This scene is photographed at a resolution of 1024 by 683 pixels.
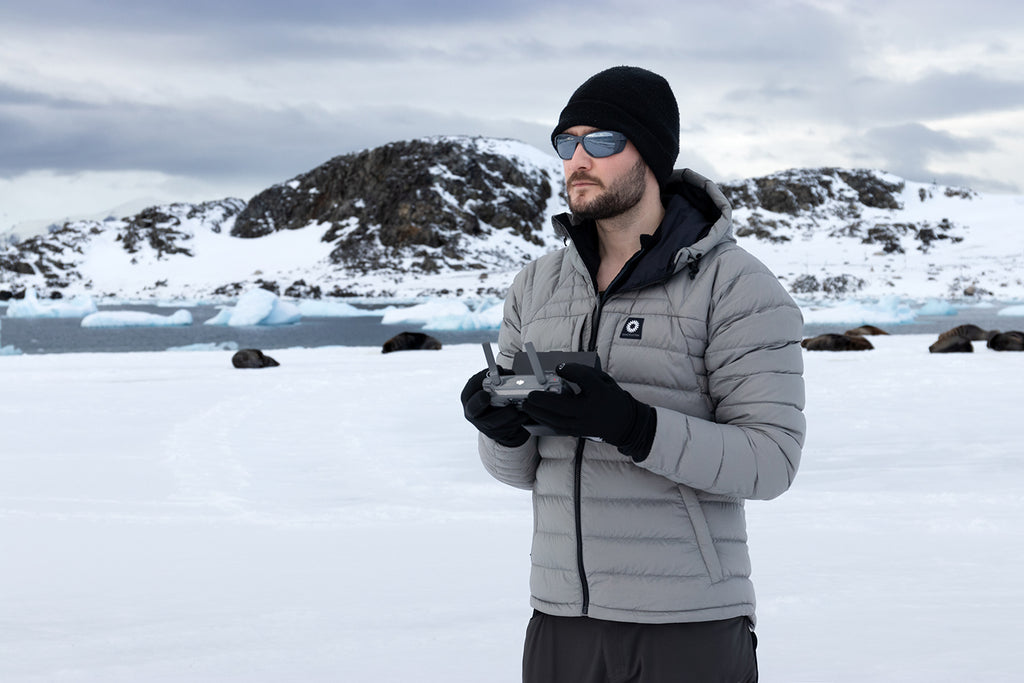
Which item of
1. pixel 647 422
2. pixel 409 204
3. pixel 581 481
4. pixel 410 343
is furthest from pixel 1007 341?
pixel 409 204

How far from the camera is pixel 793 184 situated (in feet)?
569

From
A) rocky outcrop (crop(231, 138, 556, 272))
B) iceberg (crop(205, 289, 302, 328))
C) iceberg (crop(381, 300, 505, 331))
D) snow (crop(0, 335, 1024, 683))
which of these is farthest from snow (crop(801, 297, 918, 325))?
rocky outcrop (crop(231, 138, 556, 272))

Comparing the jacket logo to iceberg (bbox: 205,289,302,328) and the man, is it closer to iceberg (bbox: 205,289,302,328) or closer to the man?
the man

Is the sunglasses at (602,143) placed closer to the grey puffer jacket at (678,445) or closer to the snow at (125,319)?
the grey puffer jacket at (678,445)

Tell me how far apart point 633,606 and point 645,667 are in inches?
5.0

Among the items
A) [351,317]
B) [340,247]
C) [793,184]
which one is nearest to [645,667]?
[351,317]

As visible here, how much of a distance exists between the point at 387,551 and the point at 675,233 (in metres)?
3.90

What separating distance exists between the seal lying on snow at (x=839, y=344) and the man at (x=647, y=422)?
2064cm

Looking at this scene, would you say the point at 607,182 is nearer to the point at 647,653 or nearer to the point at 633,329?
the point at 633,329

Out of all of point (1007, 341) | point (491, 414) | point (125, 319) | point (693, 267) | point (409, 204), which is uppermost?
point (409, 204)

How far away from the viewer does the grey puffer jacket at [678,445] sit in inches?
79.7

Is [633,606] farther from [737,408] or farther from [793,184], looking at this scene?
[793,184]

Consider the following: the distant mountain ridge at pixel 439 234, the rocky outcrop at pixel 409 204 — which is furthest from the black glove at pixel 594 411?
the rocky outcrop at pixel 409 204

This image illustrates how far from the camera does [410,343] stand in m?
25.0
